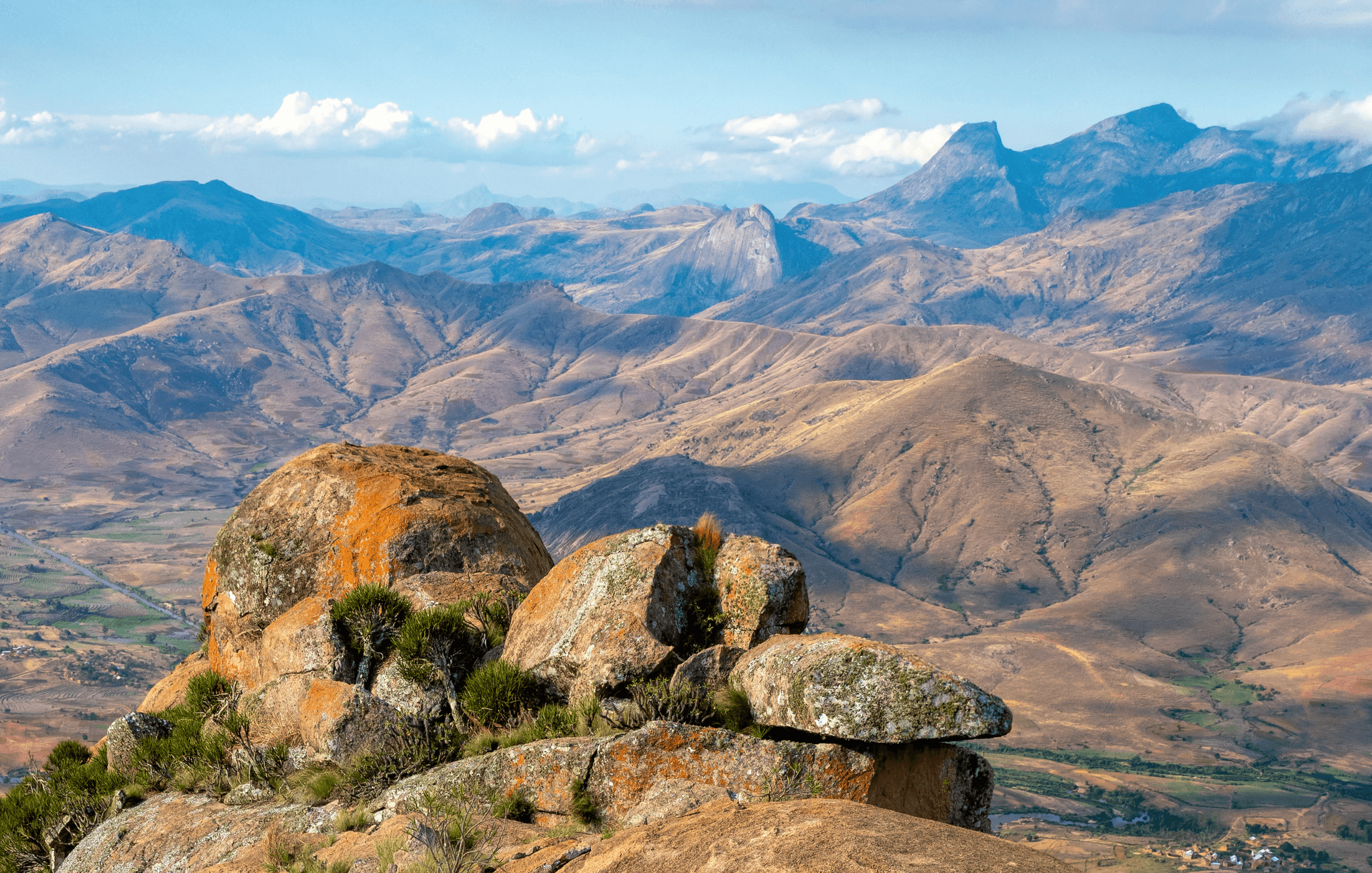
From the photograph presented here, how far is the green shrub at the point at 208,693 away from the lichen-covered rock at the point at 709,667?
9.67m

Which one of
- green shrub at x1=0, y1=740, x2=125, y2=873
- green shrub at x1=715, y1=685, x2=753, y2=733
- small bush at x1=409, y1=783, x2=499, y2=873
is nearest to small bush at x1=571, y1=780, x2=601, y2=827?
small bush at x1=409, y1=783, x2=499, y2=873

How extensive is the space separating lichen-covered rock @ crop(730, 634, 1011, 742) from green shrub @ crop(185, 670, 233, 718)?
1150 centimetres

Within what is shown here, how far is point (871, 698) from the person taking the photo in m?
12.0

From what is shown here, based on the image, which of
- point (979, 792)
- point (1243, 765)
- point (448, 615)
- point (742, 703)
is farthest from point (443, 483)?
point (1243, 765)

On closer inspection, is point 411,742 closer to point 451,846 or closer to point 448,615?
point 448,615

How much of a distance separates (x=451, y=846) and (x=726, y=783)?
Result: 374 cm

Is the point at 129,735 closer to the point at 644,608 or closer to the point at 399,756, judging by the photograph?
the point at 399,756

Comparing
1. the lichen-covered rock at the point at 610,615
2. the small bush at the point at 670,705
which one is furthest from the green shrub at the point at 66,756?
the small bush at the point at 670,705

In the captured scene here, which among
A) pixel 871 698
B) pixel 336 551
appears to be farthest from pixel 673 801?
pixel 336 551

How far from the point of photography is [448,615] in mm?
16141

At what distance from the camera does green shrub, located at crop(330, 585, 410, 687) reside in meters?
16.3

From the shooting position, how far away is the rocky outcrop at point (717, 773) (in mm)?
12273

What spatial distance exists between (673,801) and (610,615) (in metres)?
3.84

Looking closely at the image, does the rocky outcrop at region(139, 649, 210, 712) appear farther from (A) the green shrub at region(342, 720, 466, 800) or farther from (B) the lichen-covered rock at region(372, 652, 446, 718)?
(A) the green shrub at region(342, 720, 466, 800)
